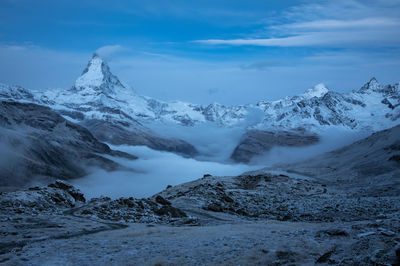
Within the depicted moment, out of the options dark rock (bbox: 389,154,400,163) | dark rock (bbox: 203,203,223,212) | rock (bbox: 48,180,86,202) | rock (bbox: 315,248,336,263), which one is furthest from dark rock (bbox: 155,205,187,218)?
dark rock (bbox: 389,154,400,163)

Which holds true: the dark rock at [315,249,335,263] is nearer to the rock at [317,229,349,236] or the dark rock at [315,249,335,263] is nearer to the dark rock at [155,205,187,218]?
the rock at [317,229,349,236]

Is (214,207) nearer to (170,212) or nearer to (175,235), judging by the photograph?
(170,212)

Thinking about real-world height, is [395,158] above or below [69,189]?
above

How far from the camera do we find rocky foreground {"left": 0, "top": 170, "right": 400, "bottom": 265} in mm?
18156

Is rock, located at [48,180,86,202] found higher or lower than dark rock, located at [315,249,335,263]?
higher

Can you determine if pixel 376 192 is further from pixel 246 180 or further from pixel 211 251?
pixel 211 251

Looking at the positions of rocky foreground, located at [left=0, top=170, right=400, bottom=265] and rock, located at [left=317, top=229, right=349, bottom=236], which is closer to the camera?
rocky foreground, located at [left=0, top=170, right=400, bottom=265]

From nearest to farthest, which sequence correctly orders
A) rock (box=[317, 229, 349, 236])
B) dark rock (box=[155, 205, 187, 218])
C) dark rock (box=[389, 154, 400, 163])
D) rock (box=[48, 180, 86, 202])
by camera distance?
rock (box=[317, 229, 349, 236]) → dark rock (box=[155, 205, 187, 218]) → rock (box=[48, 180, 86, 202]) → dark rock (box=[389, 154, 400, 163])

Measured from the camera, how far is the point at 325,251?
18.5 metres

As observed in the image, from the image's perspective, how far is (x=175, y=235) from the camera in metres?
25.0

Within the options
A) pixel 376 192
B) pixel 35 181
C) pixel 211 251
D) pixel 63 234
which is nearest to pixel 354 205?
pixel 376 192

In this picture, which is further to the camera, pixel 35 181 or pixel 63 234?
pixel 35 181

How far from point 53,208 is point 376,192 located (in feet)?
162

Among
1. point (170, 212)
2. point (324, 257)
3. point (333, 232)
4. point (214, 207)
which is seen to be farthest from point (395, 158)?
point (324, 257)
